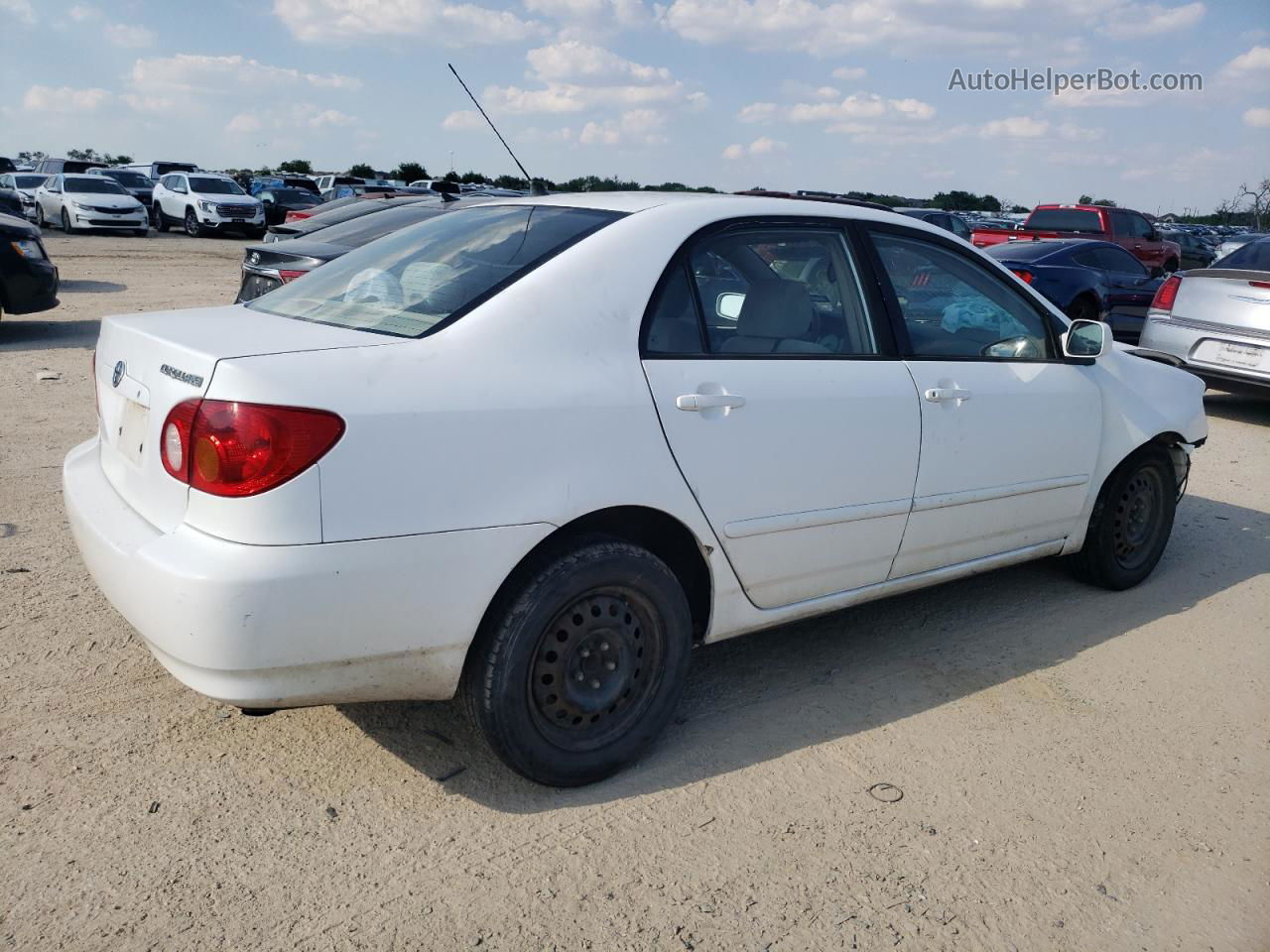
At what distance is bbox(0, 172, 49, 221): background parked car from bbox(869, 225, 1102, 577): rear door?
30.7m

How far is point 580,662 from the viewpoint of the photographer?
3.04 m

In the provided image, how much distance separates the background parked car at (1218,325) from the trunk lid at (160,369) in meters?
7.55

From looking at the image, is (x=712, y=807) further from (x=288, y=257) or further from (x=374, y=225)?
(x=374, y=225)

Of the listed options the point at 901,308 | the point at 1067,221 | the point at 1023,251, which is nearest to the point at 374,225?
the point at 901,308

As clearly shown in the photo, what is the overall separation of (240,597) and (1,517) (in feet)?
10.5

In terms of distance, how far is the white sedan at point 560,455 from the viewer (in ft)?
8.39

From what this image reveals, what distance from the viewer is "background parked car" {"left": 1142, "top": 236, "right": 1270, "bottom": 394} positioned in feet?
29.0

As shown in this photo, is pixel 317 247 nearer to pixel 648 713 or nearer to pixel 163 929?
pixel 648 713

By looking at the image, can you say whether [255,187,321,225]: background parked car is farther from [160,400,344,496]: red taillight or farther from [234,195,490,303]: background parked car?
[160,400,344,496]: red taillight

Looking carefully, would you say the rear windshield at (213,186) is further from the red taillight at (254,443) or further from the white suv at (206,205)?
the red taillight at (254,443)

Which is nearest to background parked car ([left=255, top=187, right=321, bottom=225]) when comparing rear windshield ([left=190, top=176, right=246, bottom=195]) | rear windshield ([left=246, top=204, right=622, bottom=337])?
rear windshield ([left=190, top=176, right=246, bottom=195])

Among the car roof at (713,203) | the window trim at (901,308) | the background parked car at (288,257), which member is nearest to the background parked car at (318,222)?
the background parked car at (288,257)

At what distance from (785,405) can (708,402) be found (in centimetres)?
31

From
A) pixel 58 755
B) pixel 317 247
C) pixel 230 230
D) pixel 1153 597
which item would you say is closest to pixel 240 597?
pixel 58 755
